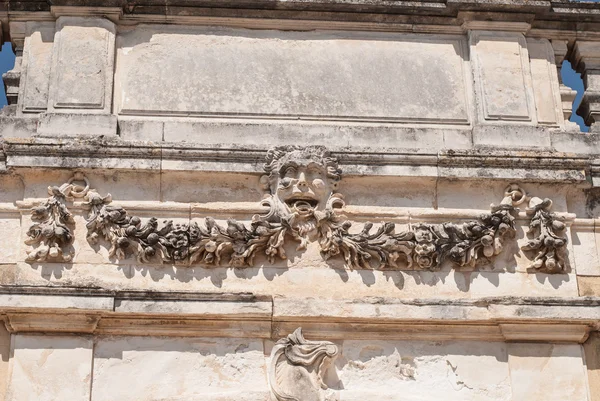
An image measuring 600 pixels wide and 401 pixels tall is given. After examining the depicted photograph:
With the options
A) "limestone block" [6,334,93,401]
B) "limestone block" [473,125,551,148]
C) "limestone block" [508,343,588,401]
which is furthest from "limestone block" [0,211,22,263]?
"limestone block" [508,343,588,401]

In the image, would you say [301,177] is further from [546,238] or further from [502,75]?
[502,75]

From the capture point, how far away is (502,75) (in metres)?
10.5

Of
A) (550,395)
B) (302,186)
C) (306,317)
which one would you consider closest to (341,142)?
(302,186)

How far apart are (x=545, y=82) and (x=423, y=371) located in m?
2.71

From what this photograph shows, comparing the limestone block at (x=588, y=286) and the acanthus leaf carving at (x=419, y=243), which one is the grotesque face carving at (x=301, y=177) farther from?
the limestone block at (x=588, y=286)

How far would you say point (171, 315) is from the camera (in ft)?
30.3

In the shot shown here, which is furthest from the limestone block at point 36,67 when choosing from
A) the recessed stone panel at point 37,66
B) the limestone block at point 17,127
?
the limestone block at point 17,127

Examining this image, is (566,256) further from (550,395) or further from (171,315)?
(171,315)

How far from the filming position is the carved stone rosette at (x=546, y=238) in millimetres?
9695

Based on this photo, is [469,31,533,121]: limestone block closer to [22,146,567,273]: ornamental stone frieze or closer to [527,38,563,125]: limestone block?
[527,38,563,125]: limestone block

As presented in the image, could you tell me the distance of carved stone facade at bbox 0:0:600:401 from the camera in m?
9.27

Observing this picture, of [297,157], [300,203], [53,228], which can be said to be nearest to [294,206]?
[300,203]

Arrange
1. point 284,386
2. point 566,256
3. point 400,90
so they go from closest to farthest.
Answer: point 284,386 → point 566,256 → point 400,90

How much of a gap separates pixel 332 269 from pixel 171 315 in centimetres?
122
